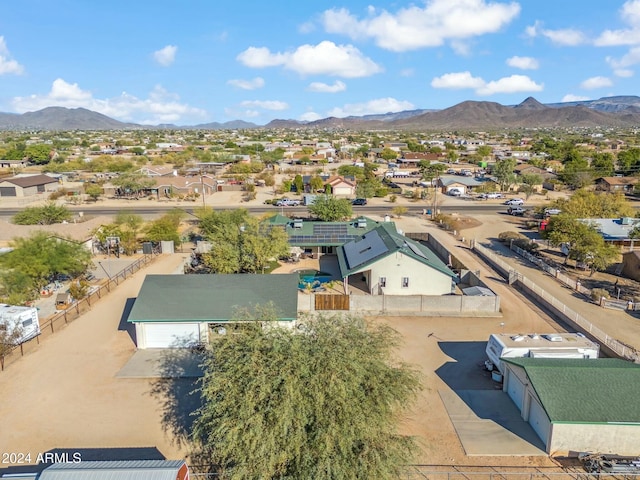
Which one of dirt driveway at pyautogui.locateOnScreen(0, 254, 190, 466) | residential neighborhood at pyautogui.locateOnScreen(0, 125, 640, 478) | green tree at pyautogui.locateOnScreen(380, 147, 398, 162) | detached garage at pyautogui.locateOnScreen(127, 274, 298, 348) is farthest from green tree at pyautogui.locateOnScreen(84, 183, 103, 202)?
green tree at pyautogui.locateOnScreen(380, 147, 398, 162)

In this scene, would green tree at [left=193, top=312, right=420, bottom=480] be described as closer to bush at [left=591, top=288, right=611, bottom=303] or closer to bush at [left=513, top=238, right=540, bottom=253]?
bush at [left=591, top=288, right=611, bottom=303]

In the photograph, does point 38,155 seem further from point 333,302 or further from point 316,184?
point 333,302

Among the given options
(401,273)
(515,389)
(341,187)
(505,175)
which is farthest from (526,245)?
(505,175)

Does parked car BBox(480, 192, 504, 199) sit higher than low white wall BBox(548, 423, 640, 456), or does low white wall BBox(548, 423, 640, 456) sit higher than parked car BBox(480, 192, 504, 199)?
parked car BBox(480, 192, 504, 199)

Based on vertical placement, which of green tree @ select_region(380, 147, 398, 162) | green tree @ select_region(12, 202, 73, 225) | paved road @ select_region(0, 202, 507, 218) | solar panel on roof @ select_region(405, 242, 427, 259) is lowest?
paved road @ select_region(0, 202, 507, 218)

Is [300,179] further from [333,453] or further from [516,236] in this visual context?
[333,453]

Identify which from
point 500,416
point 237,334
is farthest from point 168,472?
point 500,416

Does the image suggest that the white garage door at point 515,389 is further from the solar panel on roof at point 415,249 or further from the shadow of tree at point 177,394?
the solar panel on roof at point 415,249
